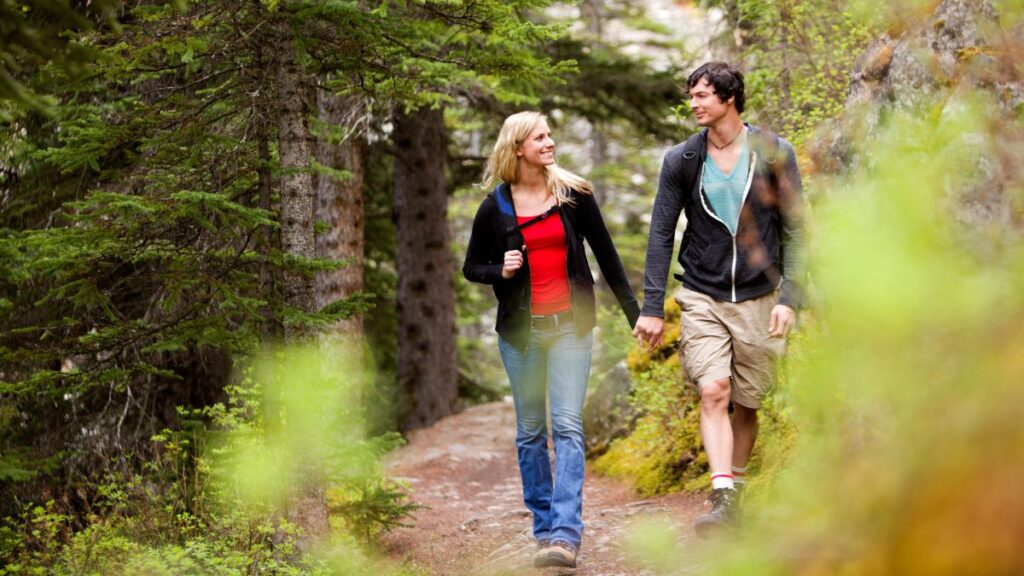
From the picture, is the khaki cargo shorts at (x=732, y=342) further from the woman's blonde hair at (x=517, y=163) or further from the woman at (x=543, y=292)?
the woman's blonde hair at (x=517, y=163)

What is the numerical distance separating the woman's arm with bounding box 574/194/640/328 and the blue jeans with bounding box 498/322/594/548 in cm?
31

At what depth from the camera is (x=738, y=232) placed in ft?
16.2

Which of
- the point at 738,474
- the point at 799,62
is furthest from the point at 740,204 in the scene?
the point at 799,62

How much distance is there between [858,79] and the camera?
16.4 feet

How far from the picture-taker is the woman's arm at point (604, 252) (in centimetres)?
561

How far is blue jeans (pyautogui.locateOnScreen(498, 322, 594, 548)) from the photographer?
5422 millimetres

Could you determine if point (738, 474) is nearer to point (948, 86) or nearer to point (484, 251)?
point (484, 251)

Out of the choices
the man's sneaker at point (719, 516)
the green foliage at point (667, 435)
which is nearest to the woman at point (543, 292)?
the man's sneaker at point (719, 516)

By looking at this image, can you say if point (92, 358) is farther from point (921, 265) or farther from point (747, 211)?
point (921, 265)

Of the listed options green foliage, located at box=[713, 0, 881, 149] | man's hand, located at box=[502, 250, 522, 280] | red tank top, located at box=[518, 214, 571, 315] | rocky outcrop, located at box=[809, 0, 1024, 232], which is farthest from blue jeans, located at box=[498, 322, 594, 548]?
green foliage, located at box=[713, 0, 881, 149]

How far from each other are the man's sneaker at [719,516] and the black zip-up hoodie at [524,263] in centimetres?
115

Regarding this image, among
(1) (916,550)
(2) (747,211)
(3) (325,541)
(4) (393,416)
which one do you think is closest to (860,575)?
(1) (916,550)

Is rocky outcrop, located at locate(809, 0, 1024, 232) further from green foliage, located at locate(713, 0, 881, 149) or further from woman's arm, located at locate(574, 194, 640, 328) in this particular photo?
green foliage, located at locate(713, 0, 881, 149)

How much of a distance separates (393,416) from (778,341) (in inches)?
371
